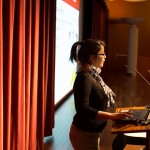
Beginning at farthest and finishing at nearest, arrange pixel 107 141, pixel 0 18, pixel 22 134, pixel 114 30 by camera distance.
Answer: pixel 114 30, pixel 107 141, pixel 22 134, pixel 0 18

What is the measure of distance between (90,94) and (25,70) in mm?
921

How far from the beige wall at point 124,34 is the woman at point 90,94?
8925mm

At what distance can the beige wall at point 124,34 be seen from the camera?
1078 cm

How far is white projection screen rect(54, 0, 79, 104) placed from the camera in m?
4.43

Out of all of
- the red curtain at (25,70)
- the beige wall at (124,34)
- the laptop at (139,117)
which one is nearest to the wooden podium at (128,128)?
the laptop at (139,117)

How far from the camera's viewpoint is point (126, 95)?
20.1 ft

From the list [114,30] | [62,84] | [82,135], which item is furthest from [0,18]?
[114,30]

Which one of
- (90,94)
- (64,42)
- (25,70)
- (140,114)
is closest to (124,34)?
(64,42)

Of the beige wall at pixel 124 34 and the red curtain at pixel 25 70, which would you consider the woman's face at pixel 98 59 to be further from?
the beige wall at pixel 124 34

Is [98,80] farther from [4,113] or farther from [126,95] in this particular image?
[126,95]

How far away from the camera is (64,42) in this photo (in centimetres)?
485

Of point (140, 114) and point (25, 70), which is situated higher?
point (25, 70)

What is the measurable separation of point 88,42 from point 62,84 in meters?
3.21

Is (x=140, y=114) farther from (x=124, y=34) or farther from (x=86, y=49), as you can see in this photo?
(x=124, y=34)
